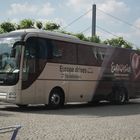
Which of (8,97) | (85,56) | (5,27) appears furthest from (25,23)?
(8,97)

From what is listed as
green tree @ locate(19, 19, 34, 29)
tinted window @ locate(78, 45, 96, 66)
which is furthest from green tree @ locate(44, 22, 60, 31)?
tinted window @ locate(78, 45, 96, 66)

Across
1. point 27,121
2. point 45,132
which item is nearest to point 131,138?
point 45,132

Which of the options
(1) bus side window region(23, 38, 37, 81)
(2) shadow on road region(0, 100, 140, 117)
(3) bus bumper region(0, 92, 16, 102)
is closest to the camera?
(2) shadow on road region(0, 100, 140, 117)

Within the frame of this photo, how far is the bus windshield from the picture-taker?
62.0ft

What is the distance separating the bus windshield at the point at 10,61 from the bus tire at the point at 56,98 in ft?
7.29

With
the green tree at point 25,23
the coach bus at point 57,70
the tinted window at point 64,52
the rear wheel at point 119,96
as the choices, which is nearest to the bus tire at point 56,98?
the coach bus at point 57,70

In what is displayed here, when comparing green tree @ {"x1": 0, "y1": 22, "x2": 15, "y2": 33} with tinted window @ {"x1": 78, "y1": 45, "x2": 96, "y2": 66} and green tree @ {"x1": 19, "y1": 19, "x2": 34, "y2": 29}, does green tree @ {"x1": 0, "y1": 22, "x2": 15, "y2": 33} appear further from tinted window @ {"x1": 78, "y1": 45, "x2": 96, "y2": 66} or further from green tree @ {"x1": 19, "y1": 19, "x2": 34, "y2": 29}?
tinted window @ {"x1": 78, "y1": 45, "x2": 96, "y2": 66}

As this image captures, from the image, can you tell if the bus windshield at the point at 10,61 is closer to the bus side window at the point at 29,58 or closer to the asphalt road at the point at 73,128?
the bus side window at the point at 29,58

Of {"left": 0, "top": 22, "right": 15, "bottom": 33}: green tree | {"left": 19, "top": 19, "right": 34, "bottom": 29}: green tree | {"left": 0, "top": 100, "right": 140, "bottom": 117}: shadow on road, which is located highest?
{"left": 19, "top": 19, "right": 34, "bottom": 29}: green tree

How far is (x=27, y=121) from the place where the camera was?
1480 cm

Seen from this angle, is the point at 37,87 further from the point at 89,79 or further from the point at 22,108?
the point at 89,79

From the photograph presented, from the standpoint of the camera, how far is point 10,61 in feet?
62.6

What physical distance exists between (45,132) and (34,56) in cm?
740

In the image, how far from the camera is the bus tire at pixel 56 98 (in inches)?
803
